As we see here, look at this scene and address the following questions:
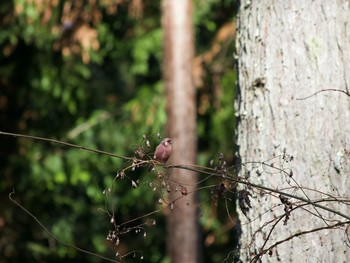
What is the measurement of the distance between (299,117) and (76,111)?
7814 millimetres

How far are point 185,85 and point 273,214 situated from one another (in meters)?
6.11

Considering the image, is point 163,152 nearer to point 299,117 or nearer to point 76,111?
point 299,117

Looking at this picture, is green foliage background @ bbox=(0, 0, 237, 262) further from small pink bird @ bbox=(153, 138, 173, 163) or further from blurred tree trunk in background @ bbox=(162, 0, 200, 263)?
small pink bird @ bbox=(153, 138, 173, 163)

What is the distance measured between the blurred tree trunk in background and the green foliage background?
3.36 ft

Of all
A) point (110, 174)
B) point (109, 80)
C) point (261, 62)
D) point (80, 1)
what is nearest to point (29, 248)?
point (110, 174)

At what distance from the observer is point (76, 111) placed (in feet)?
34.8

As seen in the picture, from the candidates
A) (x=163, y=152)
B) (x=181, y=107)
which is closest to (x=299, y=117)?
(x=163, y=152)

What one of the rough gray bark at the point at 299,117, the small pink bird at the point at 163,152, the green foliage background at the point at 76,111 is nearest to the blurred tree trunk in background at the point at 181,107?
the green foliage background at the point at 76,111

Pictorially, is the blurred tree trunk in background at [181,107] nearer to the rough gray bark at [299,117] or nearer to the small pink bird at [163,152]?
the rough gray bark at [299,117]

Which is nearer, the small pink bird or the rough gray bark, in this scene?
the small pink bird

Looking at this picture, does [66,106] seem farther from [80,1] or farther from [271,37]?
[271,37]

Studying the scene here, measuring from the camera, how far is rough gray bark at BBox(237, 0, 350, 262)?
2854 millimetres

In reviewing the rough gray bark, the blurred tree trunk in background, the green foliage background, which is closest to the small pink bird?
the rough gray bark

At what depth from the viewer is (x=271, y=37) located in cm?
305
